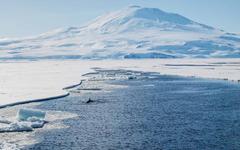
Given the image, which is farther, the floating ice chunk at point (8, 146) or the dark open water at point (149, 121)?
the dark open water at point (149, 121)

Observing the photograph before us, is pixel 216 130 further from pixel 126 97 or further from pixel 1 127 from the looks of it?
pixel 126 97

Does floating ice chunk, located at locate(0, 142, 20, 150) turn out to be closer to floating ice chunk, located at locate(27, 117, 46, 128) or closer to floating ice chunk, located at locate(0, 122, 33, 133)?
floating ice chunk, located at locate(0, 122, 33, 133)

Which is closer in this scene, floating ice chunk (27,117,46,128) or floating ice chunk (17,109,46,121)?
floating ice chunk (27,117,46,128)

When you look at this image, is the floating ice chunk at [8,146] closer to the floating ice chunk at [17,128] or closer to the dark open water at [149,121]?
the dark open water at [149,121]

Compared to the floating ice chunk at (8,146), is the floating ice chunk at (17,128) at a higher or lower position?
higher

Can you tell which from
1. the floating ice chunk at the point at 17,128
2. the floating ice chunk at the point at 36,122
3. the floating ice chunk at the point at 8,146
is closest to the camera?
the floating ice chunk at the point at 8,146

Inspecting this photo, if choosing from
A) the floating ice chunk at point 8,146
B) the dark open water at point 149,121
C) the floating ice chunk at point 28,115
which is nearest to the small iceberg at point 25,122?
the floating ice chunk at point 28,115

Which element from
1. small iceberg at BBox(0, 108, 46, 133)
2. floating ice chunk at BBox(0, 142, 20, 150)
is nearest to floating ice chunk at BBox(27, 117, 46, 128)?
small iceberg at BBox(0, 108, 46, 133)
